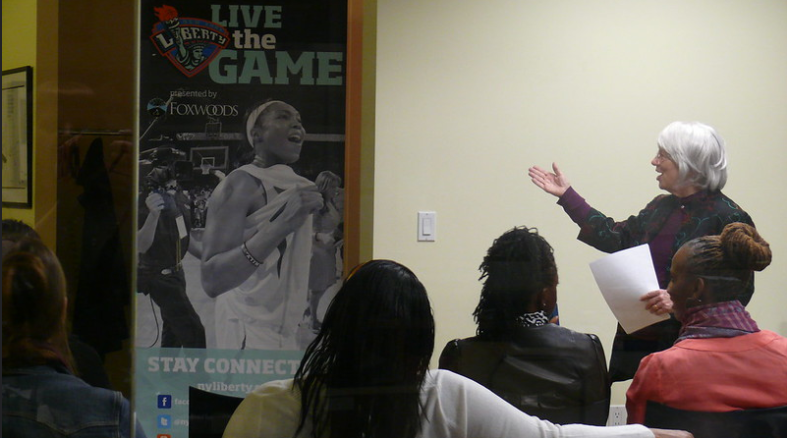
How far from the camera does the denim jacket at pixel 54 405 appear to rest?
5.17ft

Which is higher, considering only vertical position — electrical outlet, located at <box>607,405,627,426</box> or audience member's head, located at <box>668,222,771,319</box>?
audience member's head, located at <box>668,222,771,319</box>

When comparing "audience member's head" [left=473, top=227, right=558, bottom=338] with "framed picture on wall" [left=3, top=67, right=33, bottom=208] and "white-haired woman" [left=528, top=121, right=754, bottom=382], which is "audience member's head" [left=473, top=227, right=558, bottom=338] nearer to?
"white-haired woman" [left=528, top=121, right=754, bottom=382]

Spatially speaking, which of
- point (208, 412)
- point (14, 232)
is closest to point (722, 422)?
point (208, 412)

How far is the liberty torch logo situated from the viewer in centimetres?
154

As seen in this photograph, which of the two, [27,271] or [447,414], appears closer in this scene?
[447,414]

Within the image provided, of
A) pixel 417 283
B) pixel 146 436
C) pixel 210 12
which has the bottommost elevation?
pixel 146 436

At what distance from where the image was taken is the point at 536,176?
1.59 metres

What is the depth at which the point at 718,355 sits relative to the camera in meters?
1.62

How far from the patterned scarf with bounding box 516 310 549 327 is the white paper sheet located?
0.14 meters

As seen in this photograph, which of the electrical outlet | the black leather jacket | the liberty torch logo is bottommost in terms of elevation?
the electrical outlet

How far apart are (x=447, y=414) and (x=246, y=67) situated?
2.79 feet

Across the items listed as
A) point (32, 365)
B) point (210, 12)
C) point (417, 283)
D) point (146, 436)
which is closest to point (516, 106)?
point (417, 283)

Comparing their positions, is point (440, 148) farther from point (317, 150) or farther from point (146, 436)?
point (146, 436)

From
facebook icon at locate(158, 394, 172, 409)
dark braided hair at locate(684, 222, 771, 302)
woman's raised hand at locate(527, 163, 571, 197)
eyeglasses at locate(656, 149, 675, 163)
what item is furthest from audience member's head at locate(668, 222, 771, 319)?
facebook icon at locate(158, 394, 172, 409)
